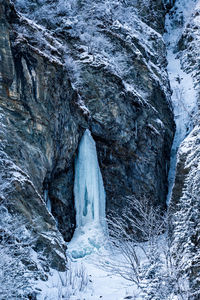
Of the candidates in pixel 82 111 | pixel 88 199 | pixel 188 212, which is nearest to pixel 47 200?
pixel 88 199

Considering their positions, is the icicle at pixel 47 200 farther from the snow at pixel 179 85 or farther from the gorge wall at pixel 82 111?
the snow at pixel 179 85

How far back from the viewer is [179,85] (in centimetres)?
2406

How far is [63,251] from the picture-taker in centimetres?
1238

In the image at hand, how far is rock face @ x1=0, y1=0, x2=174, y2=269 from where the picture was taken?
41.7ft

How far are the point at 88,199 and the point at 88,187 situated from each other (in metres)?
0.55

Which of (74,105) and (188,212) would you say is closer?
(188,212)

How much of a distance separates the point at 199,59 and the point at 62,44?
9.93m

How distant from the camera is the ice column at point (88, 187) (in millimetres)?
15641

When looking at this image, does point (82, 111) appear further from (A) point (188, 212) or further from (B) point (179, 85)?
(B) point (179, 85)

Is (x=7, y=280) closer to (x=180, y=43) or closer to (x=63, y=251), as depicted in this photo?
(x=63, y=251)

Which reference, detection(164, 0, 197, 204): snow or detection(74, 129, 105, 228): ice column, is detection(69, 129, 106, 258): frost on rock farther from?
detection(164, 0, 197, 204): snow

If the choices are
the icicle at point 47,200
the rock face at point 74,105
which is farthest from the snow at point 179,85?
the icicle at point 47,200

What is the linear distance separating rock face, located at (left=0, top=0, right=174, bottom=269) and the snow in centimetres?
79

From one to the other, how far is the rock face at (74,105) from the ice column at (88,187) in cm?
39
